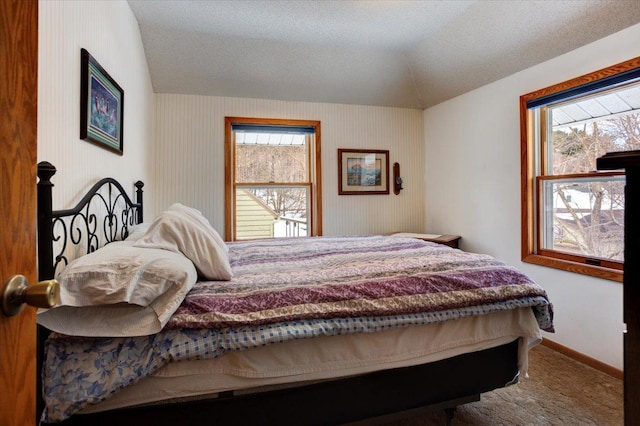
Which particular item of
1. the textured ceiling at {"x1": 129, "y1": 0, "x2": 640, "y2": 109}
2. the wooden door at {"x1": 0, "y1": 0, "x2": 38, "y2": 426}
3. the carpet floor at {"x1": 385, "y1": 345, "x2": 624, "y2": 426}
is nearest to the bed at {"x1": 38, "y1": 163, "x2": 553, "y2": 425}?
the carpet floor at {"x1": 385, "y1": 345, "x2": 624, "y2": 426}

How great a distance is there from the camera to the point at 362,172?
404 cm

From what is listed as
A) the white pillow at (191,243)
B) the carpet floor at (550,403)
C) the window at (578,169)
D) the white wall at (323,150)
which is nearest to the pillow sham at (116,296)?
the white pillow at (191,243)

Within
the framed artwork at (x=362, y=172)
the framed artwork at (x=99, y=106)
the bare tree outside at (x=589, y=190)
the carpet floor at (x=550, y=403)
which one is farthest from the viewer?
the framed artwork at (x=362, y=172)

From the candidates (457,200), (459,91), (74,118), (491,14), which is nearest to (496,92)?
(459,91)

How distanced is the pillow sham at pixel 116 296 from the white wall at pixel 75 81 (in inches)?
19.5

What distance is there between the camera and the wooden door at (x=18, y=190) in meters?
0.51

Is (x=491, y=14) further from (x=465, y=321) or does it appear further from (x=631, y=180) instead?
(x=631, y=180)

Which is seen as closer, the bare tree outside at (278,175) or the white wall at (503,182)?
the white wall at (503,182)

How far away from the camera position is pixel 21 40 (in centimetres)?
55

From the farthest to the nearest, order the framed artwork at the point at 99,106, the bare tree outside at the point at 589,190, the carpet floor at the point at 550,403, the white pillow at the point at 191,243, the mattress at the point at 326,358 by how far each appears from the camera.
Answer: the bare tree outside at the point at 589,190
the carpet floor at the point at 550,403
the framed artwork at the point at 99,106
the white pillow at the point at 191,243
the mattress at the point at 326,358

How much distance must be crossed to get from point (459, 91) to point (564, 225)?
1733mm

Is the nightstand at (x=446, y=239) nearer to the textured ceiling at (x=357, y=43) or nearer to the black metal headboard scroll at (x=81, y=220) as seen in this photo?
the textured ceiling at (x=357, y=43)

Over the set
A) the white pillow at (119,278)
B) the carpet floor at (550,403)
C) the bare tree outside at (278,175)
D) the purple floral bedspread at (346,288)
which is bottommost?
the carpet floor at (550,403)

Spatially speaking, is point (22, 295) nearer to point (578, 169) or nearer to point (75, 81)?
point (75, 81)
